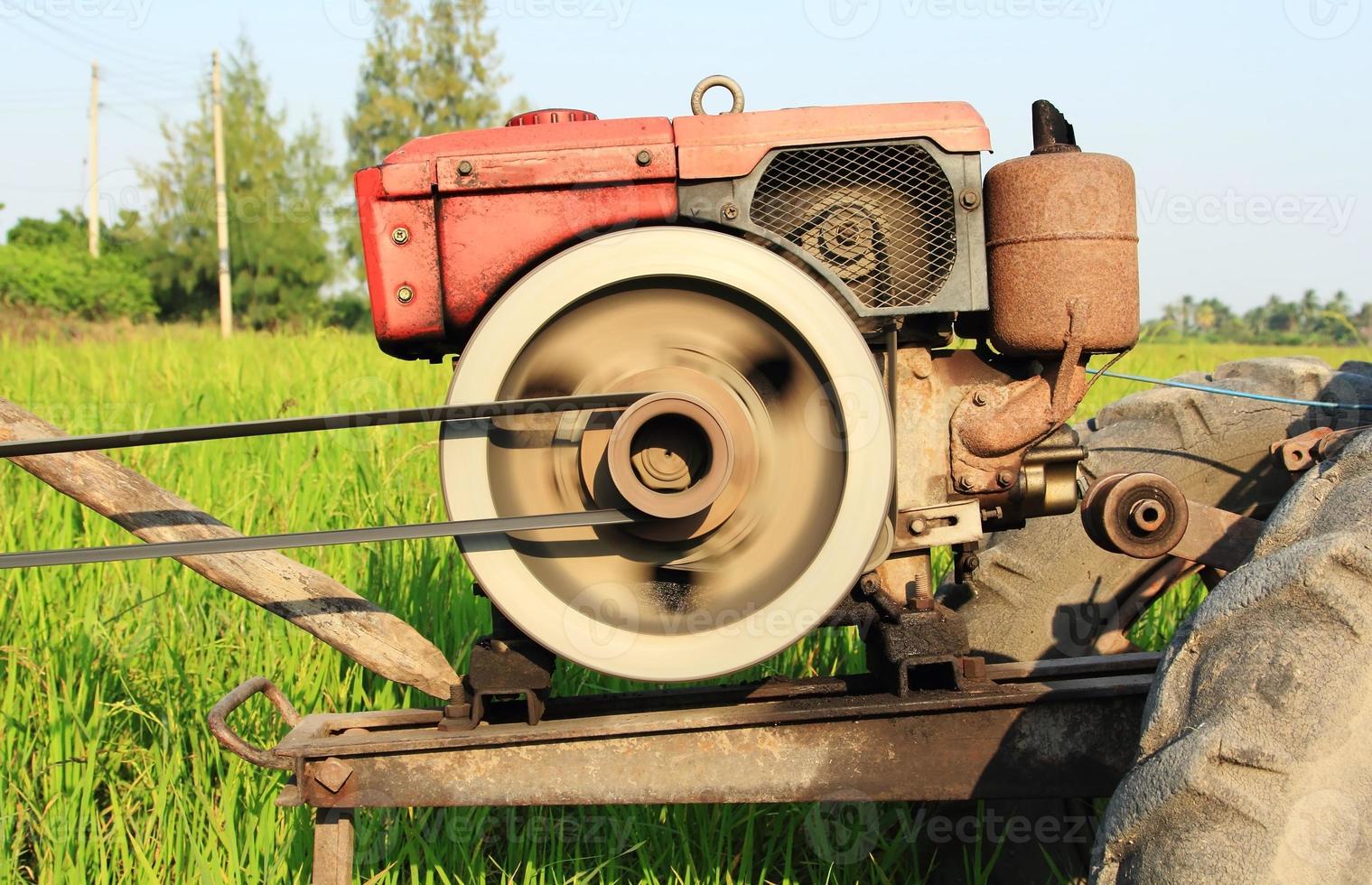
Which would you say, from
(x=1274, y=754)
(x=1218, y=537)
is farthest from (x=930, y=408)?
(x=1274, y=754)

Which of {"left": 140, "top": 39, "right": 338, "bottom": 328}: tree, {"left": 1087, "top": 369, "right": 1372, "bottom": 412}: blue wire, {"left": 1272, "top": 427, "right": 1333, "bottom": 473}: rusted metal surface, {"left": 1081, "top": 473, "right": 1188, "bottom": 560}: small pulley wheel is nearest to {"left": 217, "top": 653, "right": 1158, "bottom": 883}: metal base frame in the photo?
{"left": 1081, "top": 473, "right": 1188, "bottom": 560}: small pulley wheel

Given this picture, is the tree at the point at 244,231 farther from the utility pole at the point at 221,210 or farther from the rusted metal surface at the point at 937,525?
the rusted metal surface at the point at 937,525

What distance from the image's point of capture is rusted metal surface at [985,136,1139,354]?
1947mm

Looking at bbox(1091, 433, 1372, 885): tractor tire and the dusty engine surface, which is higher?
the dusty engine surface

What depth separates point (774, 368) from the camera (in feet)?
6.56

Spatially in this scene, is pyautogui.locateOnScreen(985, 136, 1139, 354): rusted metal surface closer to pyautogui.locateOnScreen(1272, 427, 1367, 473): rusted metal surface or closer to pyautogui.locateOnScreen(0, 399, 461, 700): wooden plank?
pyautogui.locateOnScreen(1272, 427, 1367, 473): rusted metal surface

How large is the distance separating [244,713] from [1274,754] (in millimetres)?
2648

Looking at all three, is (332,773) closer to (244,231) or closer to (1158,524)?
(1158,524)

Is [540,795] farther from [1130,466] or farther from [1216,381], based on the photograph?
[1216,381]

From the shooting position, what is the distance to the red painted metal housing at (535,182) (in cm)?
192

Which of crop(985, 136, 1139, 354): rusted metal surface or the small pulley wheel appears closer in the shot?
crop(985, 136, 1139, 354): rusted metal surface

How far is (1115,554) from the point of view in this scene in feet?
8.87

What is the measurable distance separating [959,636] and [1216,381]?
4.76 ft

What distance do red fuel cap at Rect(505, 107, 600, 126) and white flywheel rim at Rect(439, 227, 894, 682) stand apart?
0.99 ft
